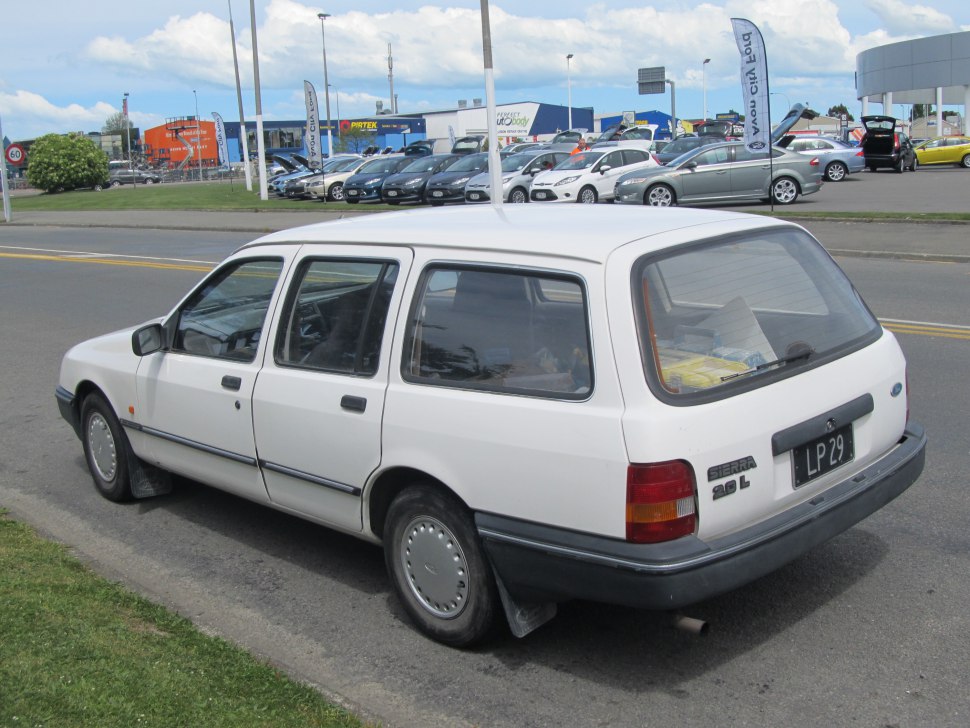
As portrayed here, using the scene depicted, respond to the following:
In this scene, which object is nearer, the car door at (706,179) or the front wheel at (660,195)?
the car door at (706,179)

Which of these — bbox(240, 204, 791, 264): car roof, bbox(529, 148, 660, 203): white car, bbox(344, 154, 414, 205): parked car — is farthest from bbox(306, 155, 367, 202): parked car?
bbox(240, 204, 791, 264): car roof

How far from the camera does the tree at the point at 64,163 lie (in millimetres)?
56438

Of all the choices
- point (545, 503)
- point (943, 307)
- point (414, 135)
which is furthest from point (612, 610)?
point (414, 135)

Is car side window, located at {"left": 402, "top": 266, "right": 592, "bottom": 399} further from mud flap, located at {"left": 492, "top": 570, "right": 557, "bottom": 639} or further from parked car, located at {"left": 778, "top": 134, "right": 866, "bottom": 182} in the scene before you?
parked car, located at {"left": 778, "top": 134, "right": 866, "bottom": 182}

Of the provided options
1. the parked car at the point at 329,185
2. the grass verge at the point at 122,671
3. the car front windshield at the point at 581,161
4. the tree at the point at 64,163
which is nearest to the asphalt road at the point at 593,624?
the grass verge at the point at 122,671

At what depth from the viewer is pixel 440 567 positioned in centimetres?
407

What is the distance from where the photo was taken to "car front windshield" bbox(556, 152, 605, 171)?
27.9m

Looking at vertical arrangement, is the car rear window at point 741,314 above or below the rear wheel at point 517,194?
below

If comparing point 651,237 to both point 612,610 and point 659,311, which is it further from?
point 612,610

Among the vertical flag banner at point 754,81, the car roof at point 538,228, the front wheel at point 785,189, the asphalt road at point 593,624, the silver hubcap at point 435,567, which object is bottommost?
the asphalt road at point 593,624

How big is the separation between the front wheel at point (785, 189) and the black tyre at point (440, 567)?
22.4 metres

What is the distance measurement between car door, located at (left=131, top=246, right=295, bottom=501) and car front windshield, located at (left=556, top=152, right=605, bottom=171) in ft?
76.1

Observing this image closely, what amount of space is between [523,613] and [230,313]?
2.33 meters

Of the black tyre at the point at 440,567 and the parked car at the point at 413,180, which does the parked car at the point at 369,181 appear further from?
the black tyre at the point at 440,567
